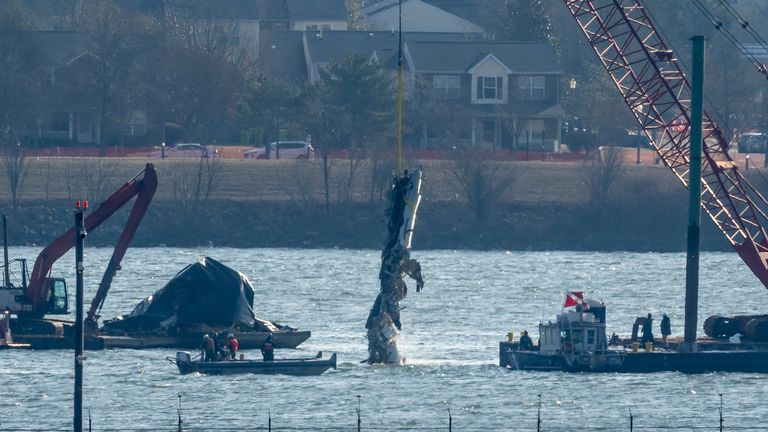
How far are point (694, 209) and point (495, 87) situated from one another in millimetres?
90870

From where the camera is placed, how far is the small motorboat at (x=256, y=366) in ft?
237

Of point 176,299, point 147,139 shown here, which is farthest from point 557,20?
point 176,299

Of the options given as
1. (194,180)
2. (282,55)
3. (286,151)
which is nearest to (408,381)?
(194,180)

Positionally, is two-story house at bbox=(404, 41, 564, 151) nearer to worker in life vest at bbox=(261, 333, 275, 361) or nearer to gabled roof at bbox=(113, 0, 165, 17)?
gabled roof at bbox=(113, 0, 165, 17)

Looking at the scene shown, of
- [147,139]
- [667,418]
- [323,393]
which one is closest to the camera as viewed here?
[667,418]

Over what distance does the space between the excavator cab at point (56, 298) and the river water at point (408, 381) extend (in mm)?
2885

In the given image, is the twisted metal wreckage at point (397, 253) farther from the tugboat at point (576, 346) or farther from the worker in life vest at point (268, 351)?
the tugboat at point (576, 346)

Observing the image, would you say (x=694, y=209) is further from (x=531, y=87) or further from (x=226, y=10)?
(x=226, y=10)

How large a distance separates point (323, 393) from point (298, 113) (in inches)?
3299

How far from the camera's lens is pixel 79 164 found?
143625 mm

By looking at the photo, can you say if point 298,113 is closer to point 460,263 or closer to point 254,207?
point 254,207

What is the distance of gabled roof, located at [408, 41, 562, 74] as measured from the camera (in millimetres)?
166750

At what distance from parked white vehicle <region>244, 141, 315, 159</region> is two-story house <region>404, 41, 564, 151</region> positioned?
33.4 feet

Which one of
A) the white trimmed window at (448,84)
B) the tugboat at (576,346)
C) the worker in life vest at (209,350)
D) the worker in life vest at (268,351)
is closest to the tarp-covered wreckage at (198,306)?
the worker in life vest at (209,350)
